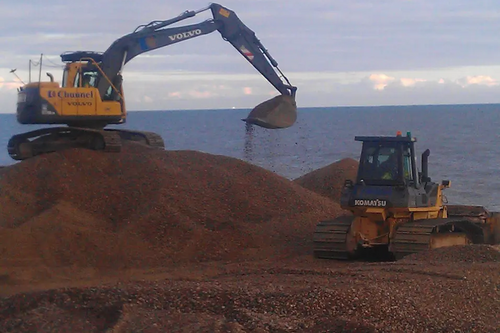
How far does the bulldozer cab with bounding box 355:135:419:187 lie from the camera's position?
1305 cm

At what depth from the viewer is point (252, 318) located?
7.64 m

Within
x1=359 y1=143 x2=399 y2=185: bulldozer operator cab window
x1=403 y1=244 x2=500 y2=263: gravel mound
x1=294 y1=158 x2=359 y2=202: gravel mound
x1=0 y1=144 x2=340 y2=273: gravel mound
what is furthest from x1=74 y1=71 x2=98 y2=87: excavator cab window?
x1=403 y1=244 x2=500 y2=263: gravel mound

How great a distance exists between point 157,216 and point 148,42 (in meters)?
6.73

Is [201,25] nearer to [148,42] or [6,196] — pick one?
[148,42]

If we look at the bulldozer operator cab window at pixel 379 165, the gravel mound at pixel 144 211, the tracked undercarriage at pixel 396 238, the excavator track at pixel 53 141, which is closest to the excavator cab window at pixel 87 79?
the excavator track at pixel 53 141

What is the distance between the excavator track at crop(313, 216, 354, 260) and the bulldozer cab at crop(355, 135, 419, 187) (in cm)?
89

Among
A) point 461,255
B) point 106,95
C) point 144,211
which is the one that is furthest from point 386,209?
point 106,95

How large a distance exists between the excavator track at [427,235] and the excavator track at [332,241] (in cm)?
87

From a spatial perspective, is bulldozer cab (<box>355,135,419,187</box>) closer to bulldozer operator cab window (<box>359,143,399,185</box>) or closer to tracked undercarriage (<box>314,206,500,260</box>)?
bulldozer operator cab window (<box>359,143,399,185</box>)

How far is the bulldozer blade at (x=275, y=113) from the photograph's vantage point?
19.7 metres

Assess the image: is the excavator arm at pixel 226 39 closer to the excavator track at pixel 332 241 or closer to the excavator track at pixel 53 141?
the excavator track at pixel 53 141

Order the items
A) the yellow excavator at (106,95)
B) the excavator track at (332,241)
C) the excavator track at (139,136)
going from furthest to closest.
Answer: the excavator track at (139,136) < the yellow excavator at (106,95) < the excavator track at (332,241)

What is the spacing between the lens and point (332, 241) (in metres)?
13.0

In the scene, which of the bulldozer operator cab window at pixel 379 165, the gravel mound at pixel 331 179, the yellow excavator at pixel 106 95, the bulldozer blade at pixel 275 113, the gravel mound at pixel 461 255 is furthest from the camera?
the gravel mound at pixel 331 179
